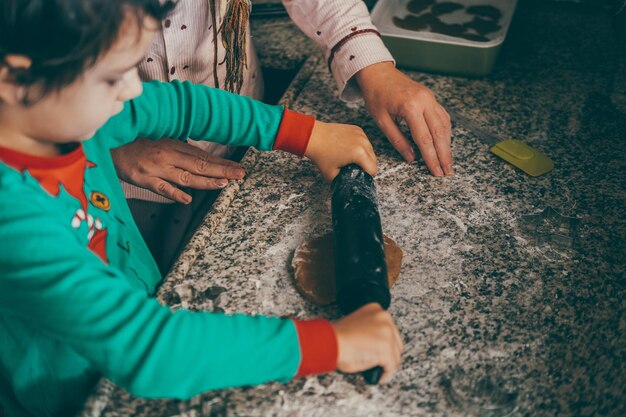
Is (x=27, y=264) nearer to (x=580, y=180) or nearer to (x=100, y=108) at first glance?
(x=100, y=108)

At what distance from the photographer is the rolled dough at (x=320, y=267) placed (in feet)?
2.44

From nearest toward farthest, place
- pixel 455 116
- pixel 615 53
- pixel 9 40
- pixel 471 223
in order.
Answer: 1. pixel 9 40
2. pixel 471 223
3. pixel 455 116
4. pixel 615 53

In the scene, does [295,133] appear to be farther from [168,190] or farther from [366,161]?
[168,190]

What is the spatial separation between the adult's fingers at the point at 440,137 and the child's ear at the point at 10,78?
626 millimetres

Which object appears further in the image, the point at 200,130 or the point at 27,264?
the point at 200,130

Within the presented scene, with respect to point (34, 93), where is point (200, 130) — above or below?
below

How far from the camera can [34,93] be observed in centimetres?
58

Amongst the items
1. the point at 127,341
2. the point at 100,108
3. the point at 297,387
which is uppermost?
the point at 100,108

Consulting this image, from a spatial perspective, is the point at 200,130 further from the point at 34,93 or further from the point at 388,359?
the point at 388,359

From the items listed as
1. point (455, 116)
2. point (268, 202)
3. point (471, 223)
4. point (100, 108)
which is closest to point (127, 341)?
point (100, 108)

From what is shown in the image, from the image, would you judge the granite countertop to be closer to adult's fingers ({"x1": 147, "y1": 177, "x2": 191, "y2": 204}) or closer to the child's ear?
adult's fingers ({"x1": 147, "y1": 177, "x2": 191, "y2": 204})

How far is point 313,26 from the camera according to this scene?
1.13 m

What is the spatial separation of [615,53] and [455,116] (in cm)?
41

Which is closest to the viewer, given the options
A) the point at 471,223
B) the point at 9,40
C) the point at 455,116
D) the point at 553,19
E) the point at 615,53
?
the point at 9,40
